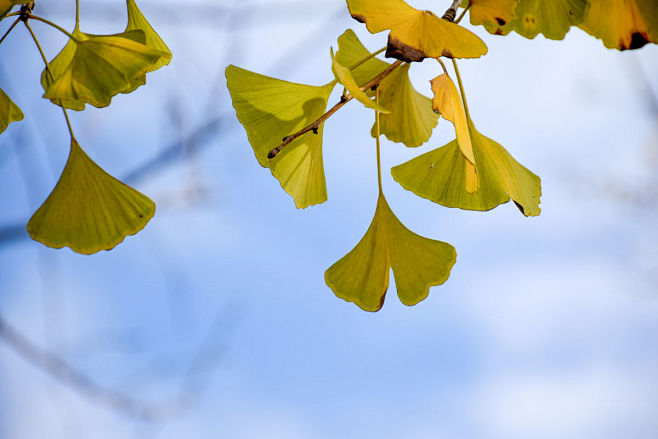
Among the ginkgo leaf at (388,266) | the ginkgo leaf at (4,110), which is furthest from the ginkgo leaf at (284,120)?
the ginkgo leaf at (4,110)

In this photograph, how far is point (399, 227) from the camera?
0.57 m

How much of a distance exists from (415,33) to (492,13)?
0.08m

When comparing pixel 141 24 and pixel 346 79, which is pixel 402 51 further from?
pixel 141 24

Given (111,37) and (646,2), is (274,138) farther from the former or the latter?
(646,2)

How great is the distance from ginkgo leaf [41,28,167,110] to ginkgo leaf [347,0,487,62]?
0.16 meters

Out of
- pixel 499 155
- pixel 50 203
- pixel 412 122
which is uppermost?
pixel 412 122

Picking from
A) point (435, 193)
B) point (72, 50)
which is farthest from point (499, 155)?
point (72, 50)

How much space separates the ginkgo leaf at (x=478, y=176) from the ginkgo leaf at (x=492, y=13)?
112mm

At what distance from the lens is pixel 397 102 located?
63cm

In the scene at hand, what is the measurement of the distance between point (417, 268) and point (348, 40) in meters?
0.31

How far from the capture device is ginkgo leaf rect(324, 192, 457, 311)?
53 cm

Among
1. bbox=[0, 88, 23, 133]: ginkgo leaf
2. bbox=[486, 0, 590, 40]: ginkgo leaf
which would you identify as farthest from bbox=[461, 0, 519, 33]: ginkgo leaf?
bbox=[0, 88, 23, 133]: ginkgo leaf

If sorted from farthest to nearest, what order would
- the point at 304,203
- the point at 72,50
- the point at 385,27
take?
the point at 72,50
the point at 304,203
the point at 385,27

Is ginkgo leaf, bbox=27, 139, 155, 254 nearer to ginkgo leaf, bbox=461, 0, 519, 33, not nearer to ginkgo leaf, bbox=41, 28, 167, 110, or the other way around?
ginkgo leaf, bbox=41, 28, 167, 110
